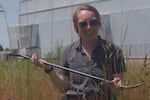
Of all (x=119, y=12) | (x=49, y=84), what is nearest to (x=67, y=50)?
(x=49, y=84)

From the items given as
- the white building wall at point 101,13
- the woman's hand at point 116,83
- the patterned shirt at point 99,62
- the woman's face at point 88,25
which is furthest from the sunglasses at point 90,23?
the white building wall at point 101,13

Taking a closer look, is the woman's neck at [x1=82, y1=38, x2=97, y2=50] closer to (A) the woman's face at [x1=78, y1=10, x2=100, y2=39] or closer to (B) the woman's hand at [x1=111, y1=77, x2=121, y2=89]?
(A) the woman's face at [x1=78, y1=10, x2=100, y2=39]

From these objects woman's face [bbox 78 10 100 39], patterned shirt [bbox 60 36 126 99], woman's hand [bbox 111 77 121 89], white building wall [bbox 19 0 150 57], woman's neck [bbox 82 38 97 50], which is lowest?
white building wall [bbox 19 0 150 57]

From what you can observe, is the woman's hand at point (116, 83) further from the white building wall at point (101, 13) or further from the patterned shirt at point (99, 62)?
the white building wall at point (101, 13)

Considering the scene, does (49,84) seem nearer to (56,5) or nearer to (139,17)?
(139,17)

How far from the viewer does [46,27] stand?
1961cm

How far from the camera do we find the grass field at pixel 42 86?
8.11 ft

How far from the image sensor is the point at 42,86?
3447mm

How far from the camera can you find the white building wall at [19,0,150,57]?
508 inches

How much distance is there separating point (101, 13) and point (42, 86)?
40.9 ft

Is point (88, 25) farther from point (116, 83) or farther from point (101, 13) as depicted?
point (101, 13)

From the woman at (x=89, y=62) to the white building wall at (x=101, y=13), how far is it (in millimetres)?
5963

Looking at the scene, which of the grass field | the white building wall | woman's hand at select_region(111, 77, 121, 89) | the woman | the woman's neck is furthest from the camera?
the white building wall

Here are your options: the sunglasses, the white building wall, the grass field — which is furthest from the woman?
the white building wall
